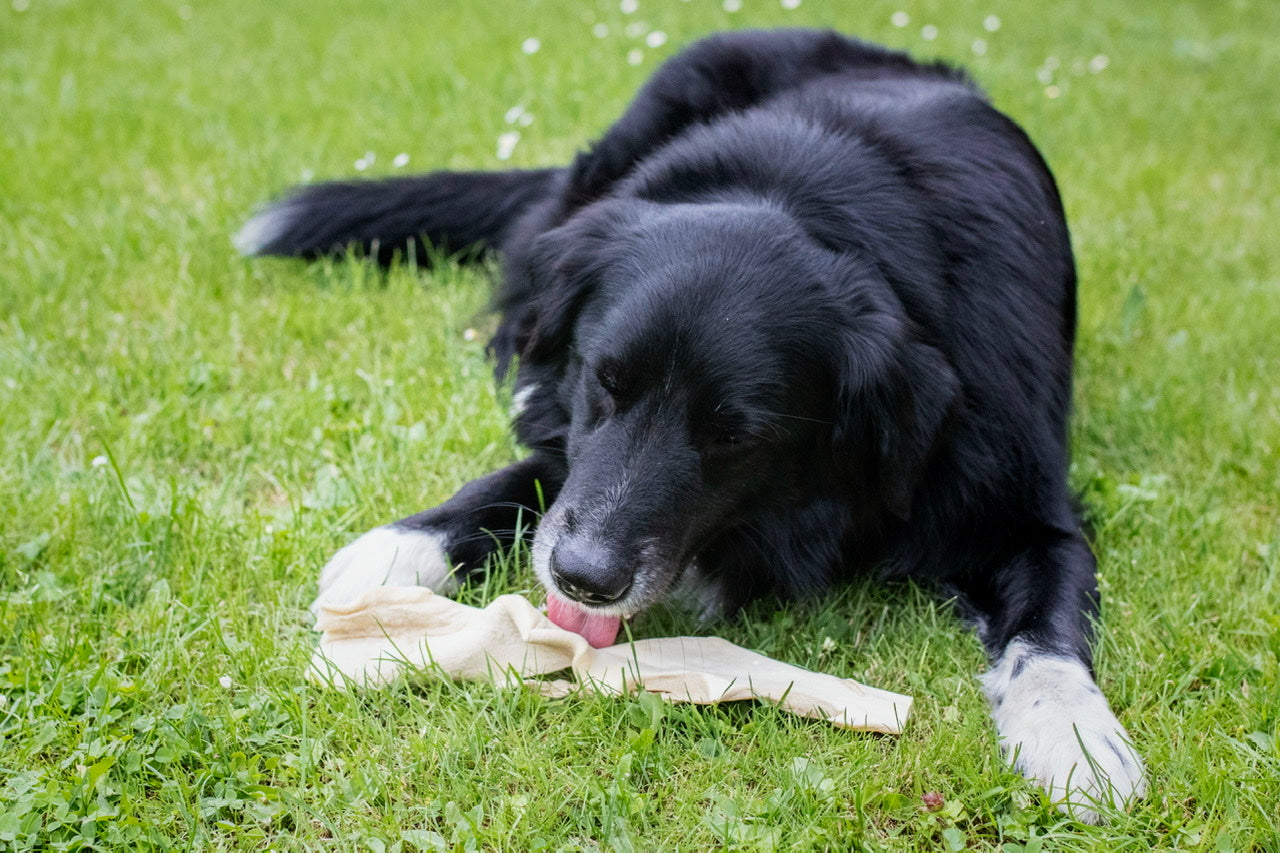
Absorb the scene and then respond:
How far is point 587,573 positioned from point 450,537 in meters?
0.55

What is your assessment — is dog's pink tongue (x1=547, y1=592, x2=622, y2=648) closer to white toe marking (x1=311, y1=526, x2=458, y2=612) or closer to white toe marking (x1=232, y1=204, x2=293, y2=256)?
white toe marking (x1=311, y1=526, x2=458, y2=612)

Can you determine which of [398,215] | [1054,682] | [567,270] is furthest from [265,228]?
[1054,682]

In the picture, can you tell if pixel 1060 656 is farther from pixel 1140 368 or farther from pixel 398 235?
pixel 398 235

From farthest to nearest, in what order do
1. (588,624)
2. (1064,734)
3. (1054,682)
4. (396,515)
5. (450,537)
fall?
1. (396,515)
2. (450,537)
3. (588,624)
4. (1054,682)
5. (1064,734)

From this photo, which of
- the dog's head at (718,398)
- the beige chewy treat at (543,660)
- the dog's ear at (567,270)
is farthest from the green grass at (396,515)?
the dog's ear at (567,270)

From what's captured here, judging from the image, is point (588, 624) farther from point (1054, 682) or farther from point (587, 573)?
point (1054, 682)

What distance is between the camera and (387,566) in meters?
2.42

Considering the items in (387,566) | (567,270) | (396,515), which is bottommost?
(396,515)

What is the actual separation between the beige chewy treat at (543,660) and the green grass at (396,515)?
50 mm

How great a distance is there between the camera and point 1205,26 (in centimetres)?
908

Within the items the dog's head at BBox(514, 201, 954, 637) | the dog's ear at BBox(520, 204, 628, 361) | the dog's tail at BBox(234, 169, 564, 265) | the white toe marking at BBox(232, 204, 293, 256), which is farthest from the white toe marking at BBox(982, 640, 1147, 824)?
the white toe marking at BBox(232, 204, 293, 256)

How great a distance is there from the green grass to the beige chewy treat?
50 mm

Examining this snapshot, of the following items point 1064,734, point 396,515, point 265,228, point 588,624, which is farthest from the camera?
point 265,228

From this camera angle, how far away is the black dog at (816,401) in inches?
87.9
